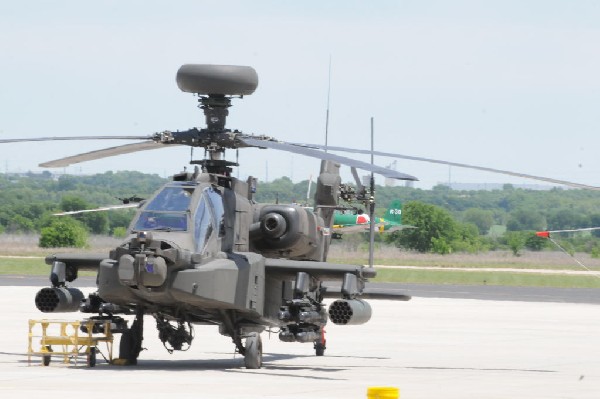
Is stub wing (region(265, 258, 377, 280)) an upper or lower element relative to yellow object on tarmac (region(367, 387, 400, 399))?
upper

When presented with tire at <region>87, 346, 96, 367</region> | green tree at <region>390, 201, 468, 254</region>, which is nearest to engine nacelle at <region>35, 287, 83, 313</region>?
tire at <region>87, 346, 96, 367</region>

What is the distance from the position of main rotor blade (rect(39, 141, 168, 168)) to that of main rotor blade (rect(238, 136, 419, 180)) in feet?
5.82

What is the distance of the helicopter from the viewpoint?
19875 millimetres

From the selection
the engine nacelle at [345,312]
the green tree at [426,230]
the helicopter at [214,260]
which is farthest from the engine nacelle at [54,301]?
the green tree at [426,230]

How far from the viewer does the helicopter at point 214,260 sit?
1988 centimetres

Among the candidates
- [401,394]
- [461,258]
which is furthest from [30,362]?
[461,258]

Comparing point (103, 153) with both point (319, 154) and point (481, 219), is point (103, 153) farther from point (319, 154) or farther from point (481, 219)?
point (481, 219)

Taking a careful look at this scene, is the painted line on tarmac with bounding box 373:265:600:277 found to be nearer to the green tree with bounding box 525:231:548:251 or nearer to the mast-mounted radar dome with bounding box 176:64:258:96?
the green tree with bounding box 525:231:548:251

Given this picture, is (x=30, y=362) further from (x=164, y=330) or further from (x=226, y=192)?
(x=226, y=192)

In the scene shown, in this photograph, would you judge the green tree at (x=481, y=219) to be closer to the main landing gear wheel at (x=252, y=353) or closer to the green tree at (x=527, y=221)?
the green tree at (x=527, y=221)

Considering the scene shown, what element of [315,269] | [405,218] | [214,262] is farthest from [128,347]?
[405,218]

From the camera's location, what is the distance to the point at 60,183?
6378 inches

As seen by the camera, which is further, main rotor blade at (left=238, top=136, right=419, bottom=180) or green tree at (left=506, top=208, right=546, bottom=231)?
green tree at (left=506, top=208, right=546, bottom=231)

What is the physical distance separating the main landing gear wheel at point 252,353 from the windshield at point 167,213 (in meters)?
2.42
